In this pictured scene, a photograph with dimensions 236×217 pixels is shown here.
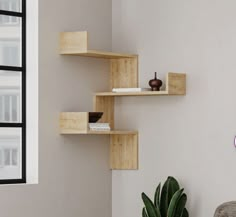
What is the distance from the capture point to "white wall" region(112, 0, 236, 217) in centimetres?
630

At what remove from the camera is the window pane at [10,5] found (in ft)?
20.8

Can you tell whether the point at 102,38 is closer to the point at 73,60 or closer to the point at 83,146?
the point at 73,60

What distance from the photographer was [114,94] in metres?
6.66

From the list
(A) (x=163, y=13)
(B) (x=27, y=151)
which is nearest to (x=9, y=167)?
(B) (x=27, y=151)

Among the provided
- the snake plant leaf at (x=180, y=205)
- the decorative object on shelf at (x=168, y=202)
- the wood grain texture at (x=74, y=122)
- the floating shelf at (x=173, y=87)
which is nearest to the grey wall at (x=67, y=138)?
the wood grain texture at (x=74, y=122)

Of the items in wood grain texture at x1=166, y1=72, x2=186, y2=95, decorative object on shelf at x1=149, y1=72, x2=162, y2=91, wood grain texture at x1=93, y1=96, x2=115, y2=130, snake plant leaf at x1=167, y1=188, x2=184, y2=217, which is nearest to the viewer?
snake plant leaf at x1=167, y1=188, x2=184, y2=217

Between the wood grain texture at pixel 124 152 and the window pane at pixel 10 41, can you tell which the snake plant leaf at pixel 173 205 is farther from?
the window pane at pixel 10 41

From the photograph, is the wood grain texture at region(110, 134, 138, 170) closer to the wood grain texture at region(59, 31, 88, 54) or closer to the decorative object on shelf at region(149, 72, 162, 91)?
the decorative object on shelf at region(149, 72, 162, 91)

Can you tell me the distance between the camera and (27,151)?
20.9ft

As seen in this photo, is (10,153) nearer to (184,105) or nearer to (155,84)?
(155,84)

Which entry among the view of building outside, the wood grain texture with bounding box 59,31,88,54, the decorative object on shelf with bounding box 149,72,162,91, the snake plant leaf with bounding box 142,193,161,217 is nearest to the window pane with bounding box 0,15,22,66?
the view of building outside

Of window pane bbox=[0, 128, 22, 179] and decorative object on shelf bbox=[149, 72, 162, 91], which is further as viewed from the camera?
decorative object on shelf bbox=[149, 72, 162, 91]

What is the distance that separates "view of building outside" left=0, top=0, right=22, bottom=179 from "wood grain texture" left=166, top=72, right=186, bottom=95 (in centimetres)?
119

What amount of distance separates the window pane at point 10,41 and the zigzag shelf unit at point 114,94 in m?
0.36
